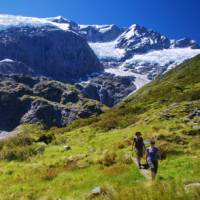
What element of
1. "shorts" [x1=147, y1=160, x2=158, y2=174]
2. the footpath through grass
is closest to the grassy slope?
the footpath through grass

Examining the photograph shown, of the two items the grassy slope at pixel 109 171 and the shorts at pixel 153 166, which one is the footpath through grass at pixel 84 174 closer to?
the grassy slope at pixel 109 171

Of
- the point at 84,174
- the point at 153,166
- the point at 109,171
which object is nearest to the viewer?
the point at 153,166

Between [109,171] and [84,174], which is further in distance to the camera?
[84,174]

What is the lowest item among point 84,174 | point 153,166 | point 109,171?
point 84,174

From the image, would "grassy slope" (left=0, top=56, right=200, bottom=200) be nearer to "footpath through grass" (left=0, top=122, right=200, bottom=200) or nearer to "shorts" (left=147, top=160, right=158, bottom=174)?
"footpath through grass" (left=0, top=122, right=200, bottom=200)

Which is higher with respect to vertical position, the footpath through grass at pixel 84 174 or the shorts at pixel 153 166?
the shorts at pixel 153 166

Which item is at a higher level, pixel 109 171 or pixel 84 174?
pixel 109 171

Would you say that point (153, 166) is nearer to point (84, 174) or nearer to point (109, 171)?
point (109, 171)

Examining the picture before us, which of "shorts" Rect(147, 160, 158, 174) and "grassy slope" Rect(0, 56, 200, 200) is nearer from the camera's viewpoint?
"grassy slope" Rect(0, 56, 200, 200)

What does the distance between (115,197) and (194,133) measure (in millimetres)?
26238

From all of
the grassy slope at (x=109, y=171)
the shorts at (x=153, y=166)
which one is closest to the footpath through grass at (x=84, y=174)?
the grassy slope at (x=109, y=171)

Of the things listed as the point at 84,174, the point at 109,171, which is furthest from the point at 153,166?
the point at 84,174

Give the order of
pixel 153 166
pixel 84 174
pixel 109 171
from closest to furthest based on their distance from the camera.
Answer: pixel 153 166, pixel 109 171, pixel 84 174

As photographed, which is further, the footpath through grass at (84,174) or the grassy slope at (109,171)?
the footpath through grass at (84,174)
